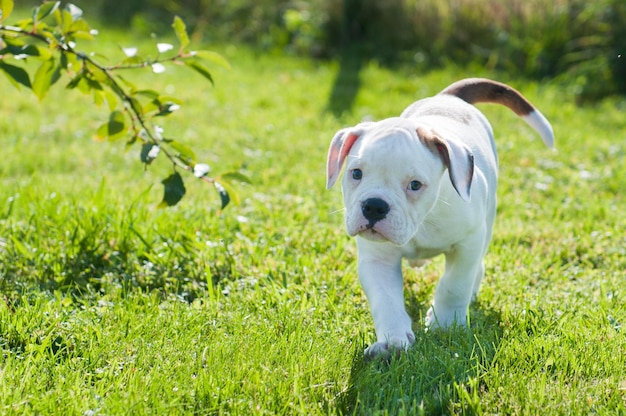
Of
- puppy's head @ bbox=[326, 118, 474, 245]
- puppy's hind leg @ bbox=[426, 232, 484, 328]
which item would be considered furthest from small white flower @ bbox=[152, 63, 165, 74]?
puppy's hind leg @ bbox=[426, 232, 484, 328]

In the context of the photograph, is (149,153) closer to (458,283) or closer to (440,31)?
(458,283)

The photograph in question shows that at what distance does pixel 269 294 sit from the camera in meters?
3.90

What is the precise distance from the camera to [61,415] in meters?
2.75

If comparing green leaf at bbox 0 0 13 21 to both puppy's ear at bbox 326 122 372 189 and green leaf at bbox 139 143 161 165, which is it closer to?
green leaf at bbox 139 143 161 165

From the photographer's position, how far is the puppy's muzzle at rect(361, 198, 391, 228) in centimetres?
313

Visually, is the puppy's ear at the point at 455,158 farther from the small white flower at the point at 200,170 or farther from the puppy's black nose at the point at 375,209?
the small white flower at the point at 200,170

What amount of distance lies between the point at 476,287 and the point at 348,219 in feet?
3.71

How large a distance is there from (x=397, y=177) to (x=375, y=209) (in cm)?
19

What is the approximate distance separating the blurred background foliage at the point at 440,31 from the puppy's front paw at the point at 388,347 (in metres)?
6.54

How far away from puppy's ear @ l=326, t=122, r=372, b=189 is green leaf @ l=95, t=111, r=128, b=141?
1.17m

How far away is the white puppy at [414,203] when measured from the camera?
10.5ft

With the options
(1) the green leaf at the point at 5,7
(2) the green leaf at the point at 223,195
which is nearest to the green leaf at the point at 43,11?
(1) the green leaf at the point at 5,7

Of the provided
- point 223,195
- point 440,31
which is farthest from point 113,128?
point 440,31

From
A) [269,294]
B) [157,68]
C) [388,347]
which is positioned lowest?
[269,294]
